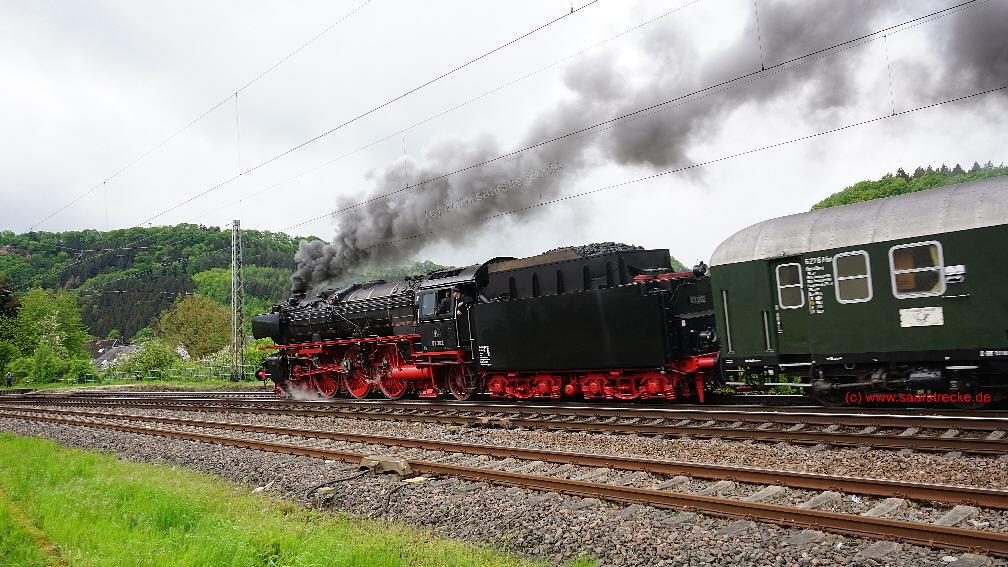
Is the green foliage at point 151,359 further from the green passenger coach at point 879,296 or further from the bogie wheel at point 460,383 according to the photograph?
the green passenger coach at point 879,296

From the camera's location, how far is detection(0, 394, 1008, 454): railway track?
23.5 feet

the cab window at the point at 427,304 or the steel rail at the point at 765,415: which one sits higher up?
the cab window at the point at 427,304

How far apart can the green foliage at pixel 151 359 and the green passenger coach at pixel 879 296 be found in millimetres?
39238

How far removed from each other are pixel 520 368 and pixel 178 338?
2099 inches

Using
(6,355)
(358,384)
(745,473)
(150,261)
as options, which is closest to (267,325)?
(358,384)

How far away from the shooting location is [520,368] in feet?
A: 44.2

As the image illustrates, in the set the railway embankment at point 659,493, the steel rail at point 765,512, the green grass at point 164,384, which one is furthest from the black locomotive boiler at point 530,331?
the green grass at point 164,384

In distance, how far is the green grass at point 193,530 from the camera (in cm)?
460

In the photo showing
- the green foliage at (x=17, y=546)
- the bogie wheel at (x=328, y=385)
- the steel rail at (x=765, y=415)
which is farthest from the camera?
the bogie wheel at (x=328, y=385)

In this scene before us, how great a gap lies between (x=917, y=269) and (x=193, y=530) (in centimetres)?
900

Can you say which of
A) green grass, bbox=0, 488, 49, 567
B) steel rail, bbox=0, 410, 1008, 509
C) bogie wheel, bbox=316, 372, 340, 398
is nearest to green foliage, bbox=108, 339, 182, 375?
bogie wheel, bbox=316, 372, 340, 398

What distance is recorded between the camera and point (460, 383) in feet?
50.7

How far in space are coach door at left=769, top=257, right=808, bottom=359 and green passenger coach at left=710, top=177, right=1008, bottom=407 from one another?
0.02m

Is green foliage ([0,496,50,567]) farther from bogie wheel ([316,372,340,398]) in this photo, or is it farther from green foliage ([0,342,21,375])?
green foliage ([0,342,21,375])
